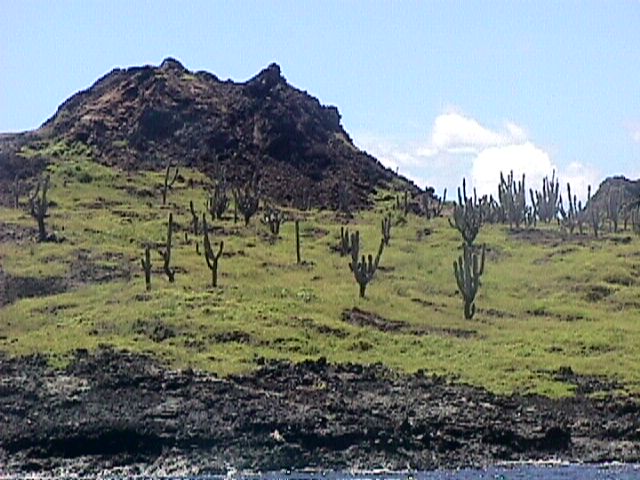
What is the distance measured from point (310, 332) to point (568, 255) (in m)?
33.2

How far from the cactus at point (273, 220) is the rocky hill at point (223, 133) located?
1967 centimetres

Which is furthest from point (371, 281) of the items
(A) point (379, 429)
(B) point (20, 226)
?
(A) point (379, 429)

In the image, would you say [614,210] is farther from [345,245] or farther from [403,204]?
[345,245]

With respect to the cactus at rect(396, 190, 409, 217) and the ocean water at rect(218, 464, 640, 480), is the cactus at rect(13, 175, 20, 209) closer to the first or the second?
the cactus at rect(396, 190, 409, 217)

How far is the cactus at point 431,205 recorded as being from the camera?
121719 millimetres

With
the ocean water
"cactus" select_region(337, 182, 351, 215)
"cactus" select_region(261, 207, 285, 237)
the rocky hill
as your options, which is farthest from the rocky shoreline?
the rocky hill

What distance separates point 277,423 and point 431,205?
93318 millimetres

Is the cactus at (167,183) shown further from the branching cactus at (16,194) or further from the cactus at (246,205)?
the branching cactus at (16,194)

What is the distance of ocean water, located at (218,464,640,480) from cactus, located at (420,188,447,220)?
2988 inches

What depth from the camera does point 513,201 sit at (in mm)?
111250

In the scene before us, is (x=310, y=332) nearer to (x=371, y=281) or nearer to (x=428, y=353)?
(x=428, y=353)

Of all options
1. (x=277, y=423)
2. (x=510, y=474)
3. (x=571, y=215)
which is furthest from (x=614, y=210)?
(x=510, y=474)

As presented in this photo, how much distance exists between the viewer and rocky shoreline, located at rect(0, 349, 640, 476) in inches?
1623

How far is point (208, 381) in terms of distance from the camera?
1944 inches
